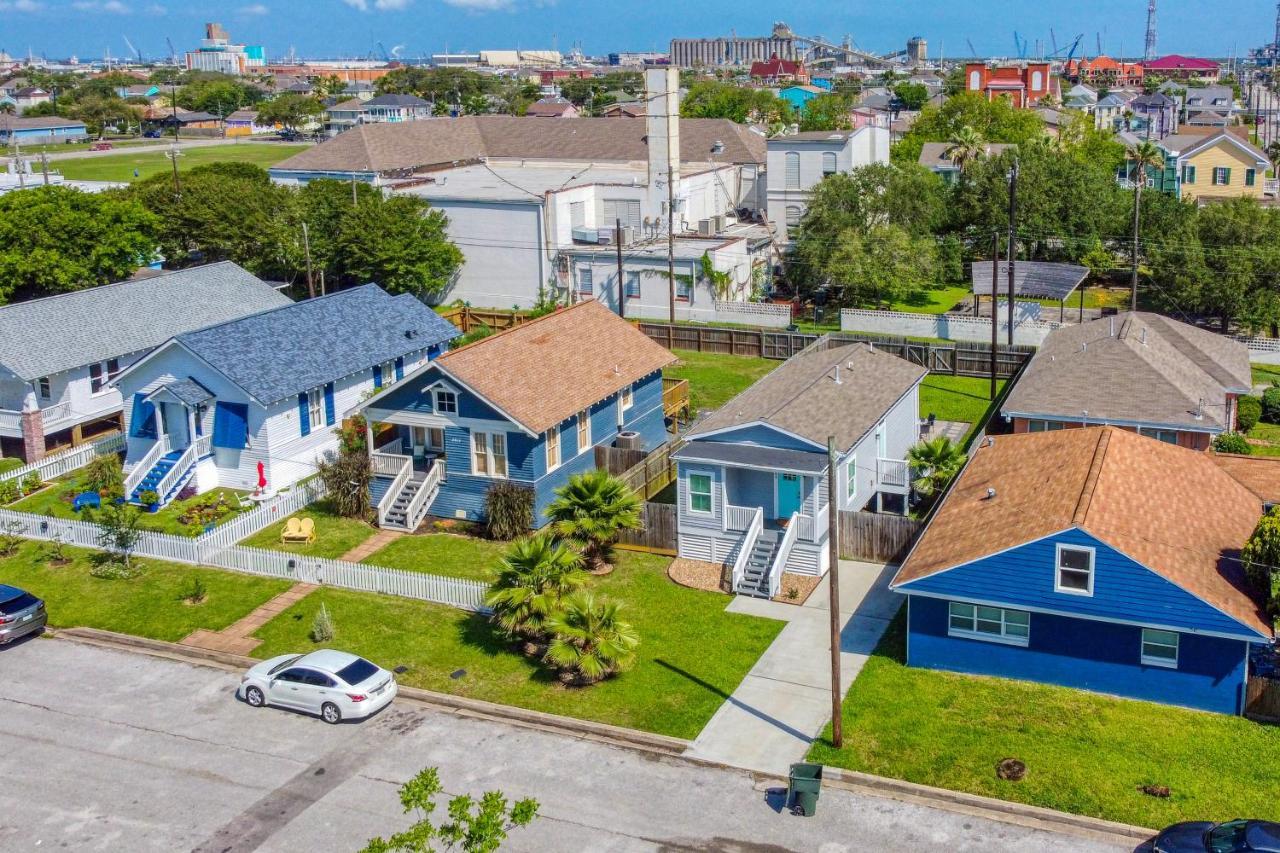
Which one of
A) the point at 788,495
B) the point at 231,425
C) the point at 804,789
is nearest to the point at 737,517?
the point at 788,495

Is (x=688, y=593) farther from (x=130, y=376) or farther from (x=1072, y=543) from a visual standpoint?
(x=130, y=376)

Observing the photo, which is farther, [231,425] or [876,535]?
[231,425]

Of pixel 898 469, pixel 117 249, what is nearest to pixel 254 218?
pixel 117 249

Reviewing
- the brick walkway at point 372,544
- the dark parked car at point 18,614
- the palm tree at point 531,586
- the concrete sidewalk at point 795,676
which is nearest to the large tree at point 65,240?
the brick walkway at point 372,544

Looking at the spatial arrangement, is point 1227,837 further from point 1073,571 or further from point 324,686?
point 324,686

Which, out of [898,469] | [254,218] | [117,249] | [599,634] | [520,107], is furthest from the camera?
[520,107]

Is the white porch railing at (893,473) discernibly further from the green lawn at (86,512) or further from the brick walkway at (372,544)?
the green lawn at (86,512)
